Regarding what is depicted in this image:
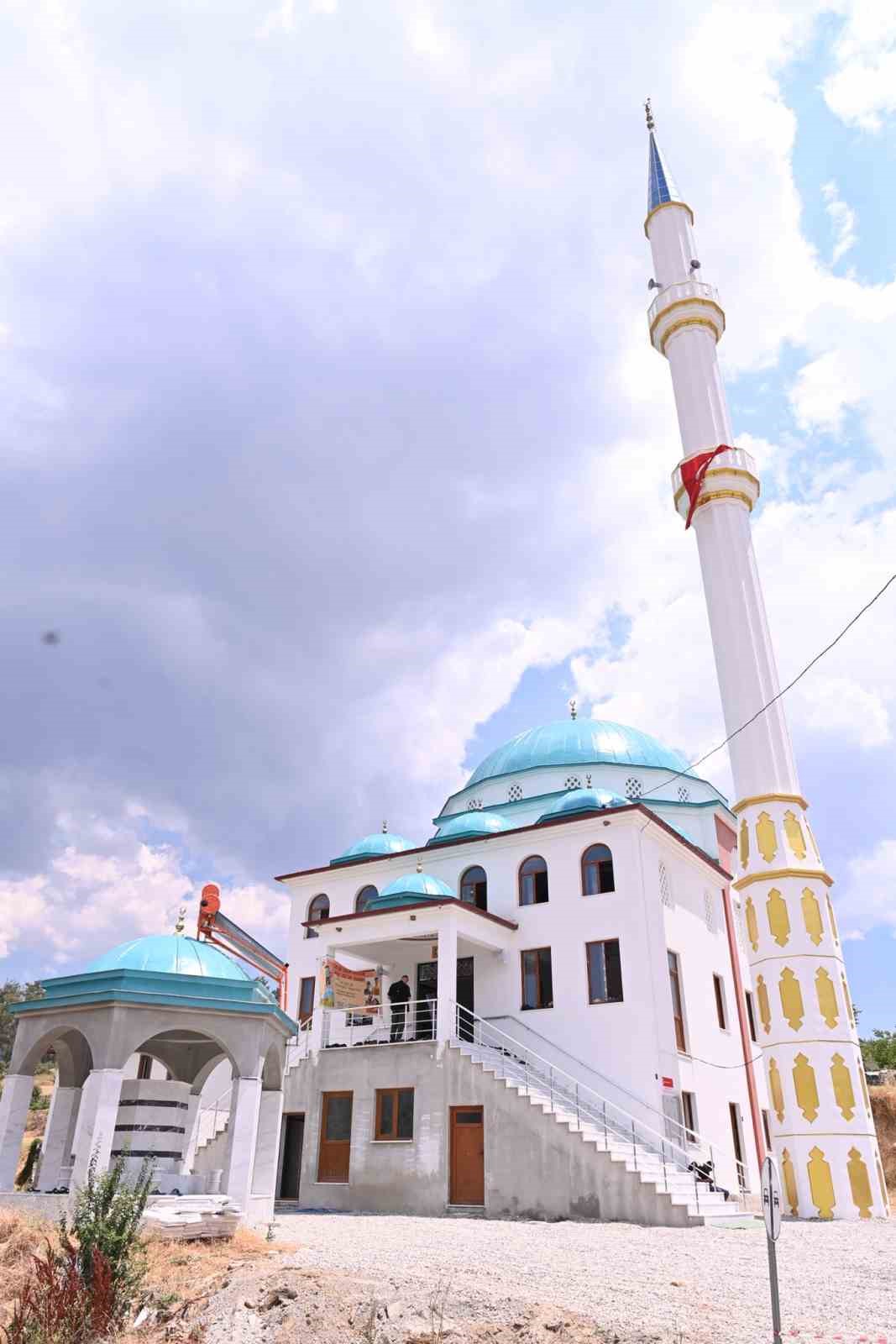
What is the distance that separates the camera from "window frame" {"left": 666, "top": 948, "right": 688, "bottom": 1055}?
22047mm

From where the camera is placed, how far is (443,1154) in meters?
19.5

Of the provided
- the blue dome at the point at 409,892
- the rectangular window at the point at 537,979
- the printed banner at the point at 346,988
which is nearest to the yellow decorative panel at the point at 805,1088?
the rectangular window at the point at 537,979

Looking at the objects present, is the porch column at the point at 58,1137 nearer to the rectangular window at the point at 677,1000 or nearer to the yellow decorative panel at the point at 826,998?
the rectangular window at the point at 677,1000

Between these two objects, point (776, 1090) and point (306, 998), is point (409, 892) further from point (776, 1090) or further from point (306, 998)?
point (776, 1090)

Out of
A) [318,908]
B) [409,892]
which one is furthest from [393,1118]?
[318,908]

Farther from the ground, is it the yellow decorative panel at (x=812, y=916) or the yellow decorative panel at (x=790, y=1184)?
the yellow decorative panel at (x=812, y=916)

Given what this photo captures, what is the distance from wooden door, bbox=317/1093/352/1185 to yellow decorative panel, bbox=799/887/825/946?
34.6 feet

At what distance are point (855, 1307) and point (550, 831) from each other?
15.4 metres

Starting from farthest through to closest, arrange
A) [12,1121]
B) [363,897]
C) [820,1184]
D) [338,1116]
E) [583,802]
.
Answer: [363,897] < [583,802] < [338,1116] < [820,1184] < [12,1121]

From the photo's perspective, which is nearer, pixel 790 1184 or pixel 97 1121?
pixel 97 1121

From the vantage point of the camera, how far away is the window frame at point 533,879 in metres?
23.7

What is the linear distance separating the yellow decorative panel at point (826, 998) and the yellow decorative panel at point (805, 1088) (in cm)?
94

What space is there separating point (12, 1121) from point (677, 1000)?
14.4 meters

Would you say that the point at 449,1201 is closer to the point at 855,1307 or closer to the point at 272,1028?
the point at 272,1028
